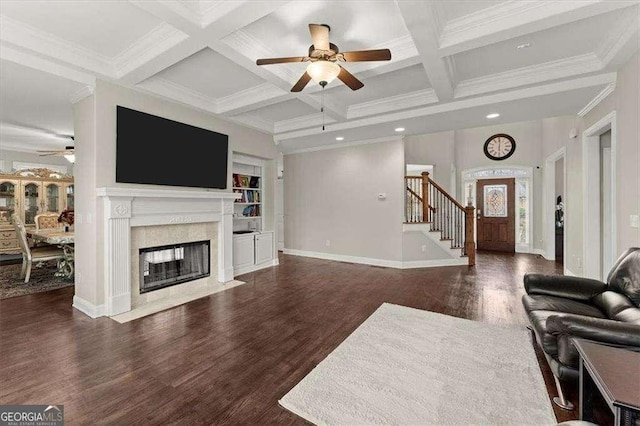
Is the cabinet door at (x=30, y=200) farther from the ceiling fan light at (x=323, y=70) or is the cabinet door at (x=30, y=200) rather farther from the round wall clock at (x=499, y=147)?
the round wall clock at (x=499, y=147)

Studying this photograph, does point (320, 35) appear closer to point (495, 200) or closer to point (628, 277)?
point (628, 277)

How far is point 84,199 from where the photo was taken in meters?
3.54

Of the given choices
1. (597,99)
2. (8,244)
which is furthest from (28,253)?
(597,99)

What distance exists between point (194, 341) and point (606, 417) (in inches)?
Answer: 121

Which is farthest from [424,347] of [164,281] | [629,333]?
[164,281]

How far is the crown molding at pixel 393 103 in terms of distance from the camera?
414 centimetres

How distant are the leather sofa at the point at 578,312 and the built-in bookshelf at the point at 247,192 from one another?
4761 millimetres

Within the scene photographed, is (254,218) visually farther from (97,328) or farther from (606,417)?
(606,417)

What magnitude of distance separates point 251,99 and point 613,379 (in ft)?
14.3

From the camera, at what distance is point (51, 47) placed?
2.85 m

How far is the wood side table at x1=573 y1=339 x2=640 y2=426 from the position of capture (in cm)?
117

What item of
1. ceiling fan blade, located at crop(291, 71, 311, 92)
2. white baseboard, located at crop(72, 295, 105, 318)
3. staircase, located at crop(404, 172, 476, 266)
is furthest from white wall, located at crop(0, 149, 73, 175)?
staircase, located at crop(404, 172, 476, 266)

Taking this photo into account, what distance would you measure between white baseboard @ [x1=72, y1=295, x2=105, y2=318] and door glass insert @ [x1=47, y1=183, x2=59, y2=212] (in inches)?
204

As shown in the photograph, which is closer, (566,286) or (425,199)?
(566,286)
